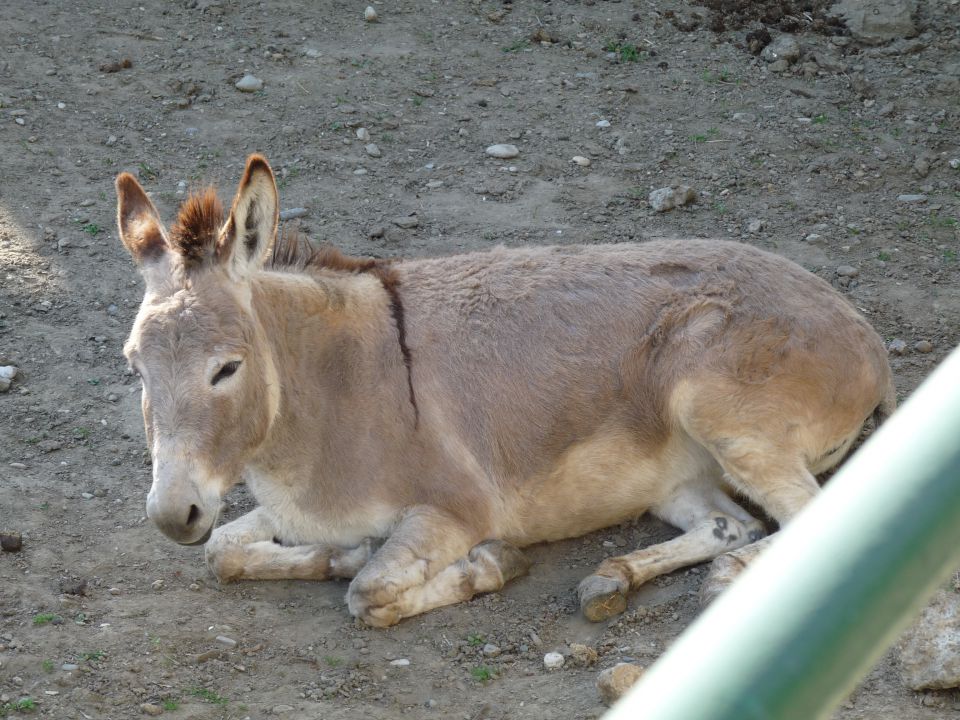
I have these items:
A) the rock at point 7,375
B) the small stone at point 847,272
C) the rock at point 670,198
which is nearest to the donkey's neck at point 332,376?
the rock at point 7,375

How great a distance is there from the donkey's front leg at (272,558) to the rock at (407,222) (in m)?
2.94

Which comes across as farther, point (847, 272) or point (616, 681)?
point (847, 272)

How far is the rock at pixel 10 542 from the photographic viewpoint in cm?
489

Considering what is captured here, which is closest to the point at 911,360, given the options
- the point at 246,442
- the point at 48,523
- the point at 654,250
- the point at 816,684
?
the point at 654,250

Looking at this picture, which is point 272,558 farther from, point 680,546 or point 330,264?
point 680,546

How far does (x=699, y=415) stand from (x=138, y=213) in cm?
260

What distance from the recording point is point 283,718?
3.96m

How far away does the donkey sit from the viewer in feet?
15.7

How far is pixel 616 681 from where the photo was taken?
387cm

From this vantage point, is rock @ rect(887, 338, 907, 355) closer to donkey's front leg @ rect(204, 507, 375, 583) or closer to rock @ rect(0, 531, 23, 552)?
donkey's front leg @ rect(204, 507, 375, 583)

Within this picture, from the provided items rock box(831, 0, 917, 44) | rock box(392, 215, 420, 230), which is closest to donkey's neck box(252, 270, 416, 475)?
rock box(392, 215, 420, 230)

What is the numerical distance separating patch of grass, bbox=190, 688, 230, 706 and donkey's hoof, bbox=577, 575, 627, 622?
148 centimetres

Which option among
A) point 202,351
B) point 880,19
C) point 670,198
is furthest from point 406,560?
point 880,19

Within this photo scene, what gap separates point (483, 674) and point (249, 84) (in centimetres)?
598
